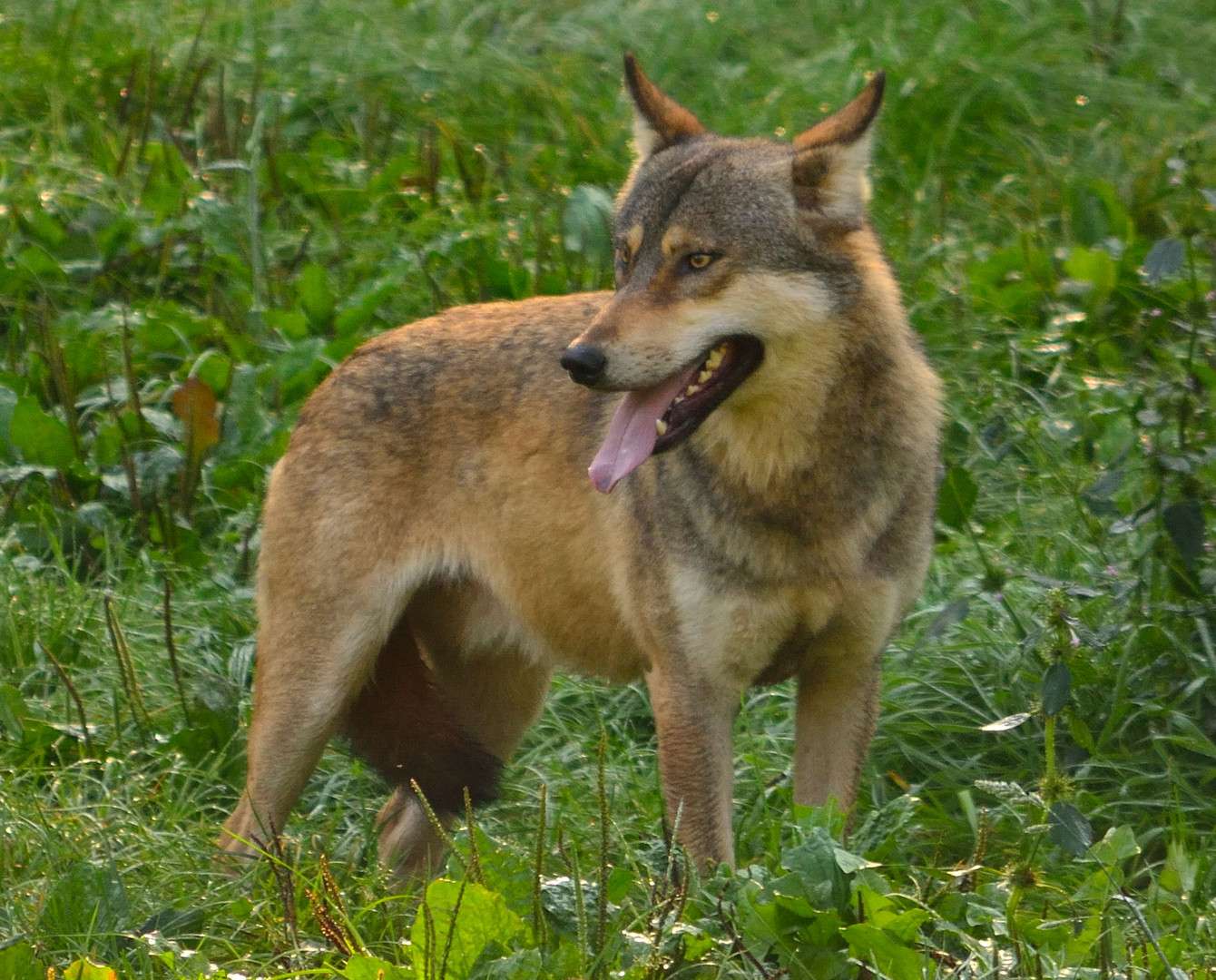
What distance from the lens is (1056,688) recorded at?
3492 millimetres

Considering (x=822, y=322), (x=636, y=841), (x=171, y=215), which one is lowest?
(x=636, y=841)

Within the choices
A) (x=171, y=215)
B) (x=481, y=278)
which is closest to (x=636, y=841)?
(x=481, y=278)

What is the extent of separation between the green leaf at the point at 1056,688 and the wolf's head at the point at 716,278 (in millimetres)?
934

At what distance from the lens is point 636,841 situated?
4297mm

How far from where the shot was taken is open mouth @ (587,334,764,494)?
3656mm

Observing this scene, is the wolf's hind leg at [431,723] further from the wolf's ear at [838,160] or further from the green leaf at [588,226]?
the green leaf at [588,226]

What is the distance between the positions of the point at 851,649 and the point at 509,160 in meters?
4.63

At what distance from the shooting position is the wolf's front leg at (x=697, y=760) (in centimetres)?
380

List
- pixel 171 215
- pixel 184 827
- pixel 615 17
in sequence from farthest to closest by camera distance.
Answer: pixel 615 17
pixel 171 215
pixel 184 827

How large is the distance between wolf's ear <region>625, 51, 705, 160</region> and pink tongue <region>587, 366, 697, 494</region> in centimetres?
81

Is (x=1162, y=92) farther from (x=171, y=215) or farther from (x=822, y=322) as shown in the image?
(x=822, y=322)

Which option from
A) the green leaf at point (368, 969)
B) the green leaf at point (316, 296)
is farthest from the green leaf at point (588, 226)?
the green leaf at point (368, 969)

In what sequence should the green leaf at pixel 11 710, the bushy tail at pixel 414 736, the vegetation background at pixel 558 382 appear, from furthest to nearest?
1. the green leaf at pixel 11 710
2. the bushy tail at pixel 414 736
3. the vegetation background at pixel 558 382

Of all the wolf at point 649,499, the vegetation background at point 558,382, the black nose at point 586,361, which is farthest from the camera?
the wolf at point 649,499
